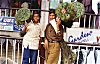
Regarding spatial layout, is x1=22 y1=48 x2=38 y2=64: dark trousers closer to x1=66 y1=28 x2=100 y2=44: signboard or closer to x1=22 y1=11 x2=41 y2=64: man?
x1=22 y1=11 x2=41 y2=64: man

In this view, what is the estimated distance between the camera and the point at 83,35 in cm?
716

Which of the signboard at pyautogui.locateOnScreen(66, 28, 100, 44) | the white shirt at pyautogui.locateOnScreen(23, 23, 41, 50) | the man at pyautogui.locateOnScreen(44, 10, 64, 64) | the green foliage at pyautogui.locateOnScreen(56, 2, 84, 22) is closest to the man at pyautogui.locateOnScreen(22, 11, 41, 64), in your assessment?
the white shirt at pyautogui.locateOnScreen(23, 23, 41, 50)

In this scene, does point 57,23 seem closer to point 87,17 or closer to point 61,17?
point 61,17

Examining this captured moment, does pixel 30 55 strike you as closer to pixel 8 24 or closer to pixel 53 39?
pixel 53 39

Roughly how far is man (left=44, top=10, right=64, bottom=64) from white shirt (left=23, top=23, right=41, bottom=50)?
209mm

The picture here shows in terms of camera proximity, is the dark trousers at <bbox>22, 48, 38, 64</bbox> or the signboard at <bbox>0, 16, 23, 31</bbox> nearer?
the dark trousers at <bbox>22, 48, 38, 64</bbox>

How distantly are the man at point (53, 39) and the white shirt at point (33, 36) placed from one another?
0.68 ft

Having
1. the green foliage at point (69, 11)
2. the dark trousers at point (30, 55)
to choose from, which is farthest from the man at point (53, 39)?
the dark trousers at point (30, 55)

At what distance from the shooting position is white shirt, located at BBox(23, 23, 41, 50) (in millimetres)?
6430

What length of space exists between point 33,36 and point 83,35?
113cm

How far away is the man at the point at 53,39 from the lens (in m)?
6.21

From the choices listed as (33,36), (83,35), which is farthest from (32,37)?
(83,35)

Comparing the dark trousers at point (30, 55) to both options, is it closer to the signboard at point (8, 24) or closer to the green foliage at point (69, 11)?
the green foliage at point (69, 11)

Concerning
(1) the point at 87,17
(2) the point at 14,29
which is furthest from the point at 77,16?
(2) the point at 14,29
